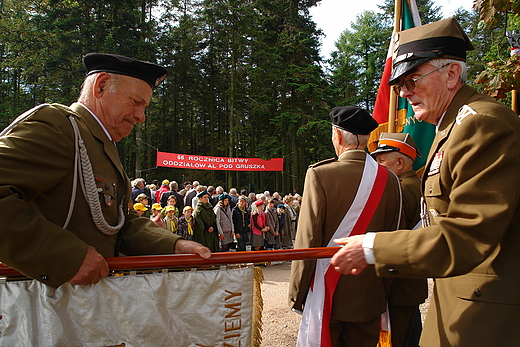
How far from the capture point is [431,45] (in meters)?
1.82

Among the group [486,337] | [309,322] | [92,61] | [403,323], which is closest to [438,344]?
[486,337]

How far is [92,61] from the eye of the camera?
1.98m

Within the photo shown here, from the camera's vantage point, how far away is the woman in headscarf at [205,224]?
8.80m

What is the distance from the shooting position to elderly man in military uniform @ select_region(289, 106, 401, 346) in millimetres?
2424

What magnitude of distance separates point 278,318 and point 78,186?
3.90 metres

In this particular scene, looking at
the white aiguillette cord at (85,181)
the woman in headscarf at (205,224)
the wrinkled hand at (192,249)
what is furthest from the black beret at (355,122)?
the woman in headscarf at (205,224)

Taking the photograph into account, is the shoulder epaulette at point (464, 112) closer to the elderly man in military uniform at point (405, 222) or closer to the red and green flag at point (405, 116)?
the elderly man in military uniform at point (405, 222)

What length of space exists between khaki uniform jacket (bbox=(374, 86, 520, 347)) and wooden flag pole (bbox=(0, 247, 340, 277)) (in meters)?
0.39

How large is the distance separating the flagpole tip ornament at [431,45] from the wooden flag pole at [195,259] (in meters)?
1.05

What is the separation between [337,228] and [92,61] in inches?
75.0

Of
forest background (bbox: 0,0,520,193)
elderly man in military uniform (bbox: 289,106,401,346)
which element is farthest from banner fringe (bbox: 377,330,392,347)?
forest background (bbox: 0,0,520,193)

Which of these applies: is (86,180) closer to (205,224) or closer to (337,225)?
(337,225)

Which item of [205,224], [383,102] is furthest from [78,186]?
[205,224]

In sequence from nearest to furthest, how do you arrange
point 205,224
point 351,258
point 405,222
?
point 351,258 → point 405,222 → point 205,224
